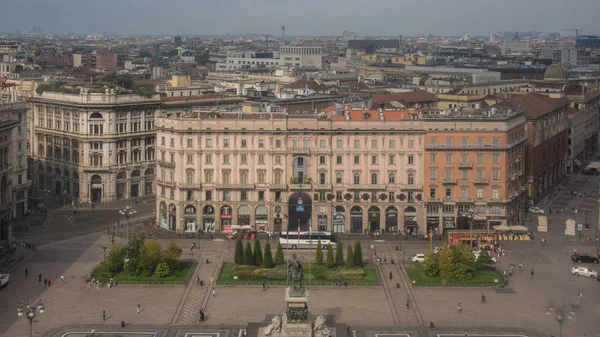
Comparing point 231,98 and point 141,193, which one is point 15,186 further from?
point 231,98

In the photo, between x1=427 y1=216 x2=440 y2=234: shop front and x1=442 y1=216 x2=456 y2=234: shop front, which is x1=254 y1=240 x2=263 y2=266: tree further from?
x1=442 y1=216 x2=456 y2=234: shop front

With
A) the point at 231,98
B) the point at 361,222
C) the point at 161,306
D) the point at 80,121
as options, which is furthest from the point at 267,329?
the point at 231,98

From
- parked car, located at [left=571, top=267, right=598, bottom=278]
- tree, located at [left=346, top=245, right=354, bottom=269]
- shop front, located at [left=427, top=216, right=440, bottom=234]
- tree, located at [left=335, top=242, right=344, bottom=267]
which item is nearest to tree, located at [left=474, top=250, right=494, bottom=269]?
parked car, located at [left=571, top=267, right=598, bottom=278]

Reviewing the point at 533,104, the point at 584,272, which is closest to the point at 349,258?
the point at 584,272

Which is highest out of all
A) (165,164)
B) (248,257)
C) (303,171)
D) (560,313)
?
(165,164)

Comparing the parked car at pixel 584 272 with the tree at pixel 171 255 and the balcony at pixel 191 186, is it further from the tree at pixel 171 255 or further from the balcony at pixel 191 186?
the balcony at pixel 191 186

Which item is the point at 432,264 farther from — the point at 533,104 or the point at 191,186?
the point at 533,104

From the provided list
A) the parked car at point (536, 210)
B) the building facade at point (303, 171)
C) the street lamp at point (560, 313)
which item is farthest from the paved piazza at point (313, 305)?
the parked car at point (536, 210)
